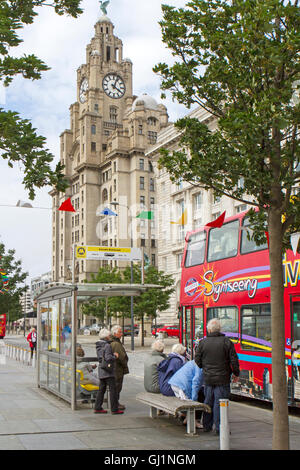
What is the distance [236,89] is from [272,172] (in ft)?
4.30

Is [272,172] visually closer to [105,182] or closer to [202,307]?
[202,307]

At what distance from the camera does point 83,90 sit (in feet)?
353

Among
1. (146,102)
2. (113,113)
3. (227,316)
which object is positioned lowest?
(227,316)

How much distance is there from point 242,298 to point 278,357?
589 centimetres

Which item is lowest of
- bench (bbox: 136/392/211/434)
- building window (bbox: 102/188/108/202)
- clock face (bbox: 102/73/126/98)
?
bench (bbox: 136/392/211/434)

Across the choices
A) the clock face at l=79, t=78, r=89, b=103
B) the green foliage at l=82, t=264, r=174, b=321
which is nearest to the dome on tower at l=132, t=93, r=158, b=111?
the clock face at l=79, t=78, r=89, b=103

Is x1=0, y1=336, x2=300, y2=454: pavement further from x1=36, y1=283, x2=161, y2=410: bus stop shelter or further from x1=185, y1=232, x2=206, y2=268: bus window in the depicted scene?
x1=185, y1=232, x2=206, y2=268: bus window

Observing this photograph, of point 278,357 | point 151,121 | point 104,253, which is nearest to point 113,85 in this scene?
point 151,121

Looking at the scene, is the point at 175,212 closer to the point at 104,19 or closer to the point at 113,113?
the point at 113,113

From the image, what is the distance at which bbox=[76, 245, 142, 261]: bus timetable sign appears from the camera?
1411 cm

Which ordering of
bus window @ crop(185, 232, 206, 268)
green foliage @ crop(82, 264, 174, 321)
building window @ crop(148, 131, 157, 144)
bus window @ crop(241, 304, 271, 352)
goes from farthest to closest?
building window @ crop(148, 131, 157, 144)
green foliage @ crop(82, 264, 174, 321)
bus window @ crop(185, 232, 206, 268)
bus window @ crop(241, 304, 271, 352)

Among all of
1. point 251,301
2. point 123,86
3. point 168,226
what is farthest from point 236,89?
point 123,86

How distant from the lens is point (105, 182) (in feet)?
315

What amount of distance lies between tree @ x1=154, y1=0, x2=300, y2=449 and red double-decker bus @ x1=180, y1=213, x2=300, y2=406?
2759 mm
